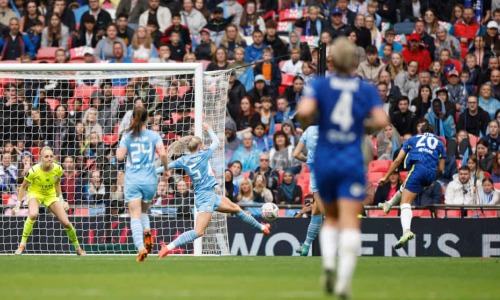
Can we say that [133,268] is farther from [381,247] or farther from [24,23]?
[24,23]

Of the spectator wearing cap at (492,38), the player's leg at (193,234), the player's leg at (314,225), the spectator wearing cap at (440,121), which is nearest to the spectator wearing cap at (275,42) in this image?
the spectator wearing cap at (440,121)

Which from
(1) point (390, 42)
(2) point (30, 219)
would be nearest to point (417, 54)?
(1) point (390, 42)

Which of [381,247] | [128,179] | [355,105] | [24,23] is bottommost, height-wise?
[381,247]

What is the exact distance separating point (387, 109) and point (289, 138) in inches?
87.8

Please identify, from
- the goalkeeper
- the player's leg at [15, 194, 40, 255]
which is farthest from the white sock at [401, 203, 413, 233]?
the player's leg at [15, 194, 40, 255]

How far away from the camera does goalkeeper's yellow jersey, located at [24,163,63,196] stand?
18.5 meters

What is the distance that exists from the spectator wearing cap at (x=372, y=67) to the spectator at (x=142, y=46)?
188 inches

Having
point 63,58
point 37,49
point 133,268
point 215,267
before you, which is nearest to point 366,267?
point 215,267

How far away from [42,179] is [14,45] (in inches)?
323

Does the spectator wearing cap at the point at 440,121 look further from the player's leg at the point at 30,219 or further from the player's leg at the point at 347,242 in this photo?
the player's leg at the point at 347,242

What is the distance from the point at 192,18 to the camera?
2639cm

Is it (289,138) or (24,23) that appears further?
(24,23)

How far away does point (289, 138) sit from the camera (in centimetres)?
2297

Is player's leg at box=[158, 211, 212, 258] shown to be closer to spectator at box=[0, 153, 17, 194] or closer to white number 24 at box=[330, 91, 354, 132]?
spectator at box=[0, 153, 17, 194]
